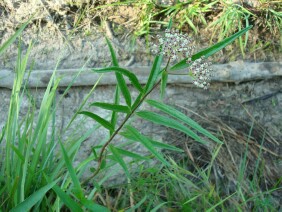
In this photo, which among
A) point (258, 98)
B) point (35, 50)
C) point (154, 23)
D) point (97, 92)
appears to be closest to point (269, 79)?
point (258, 98)

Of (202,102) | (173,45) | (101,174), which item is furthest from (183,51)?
(202,102)

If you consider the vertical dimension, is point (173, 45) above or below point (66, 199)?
above

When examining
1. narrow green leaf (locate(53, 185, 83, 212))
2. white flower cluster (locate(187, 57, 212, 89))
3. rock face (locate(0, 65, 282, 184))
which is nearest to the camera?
white flower cluster (locate(187, 57, 212, 89))

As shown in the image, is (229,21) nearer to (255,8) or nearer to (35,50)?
(255,8)

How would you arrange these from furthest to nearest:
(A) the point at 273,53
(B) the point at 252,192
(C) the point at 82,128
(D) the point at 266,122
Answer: (A) the point at 273,53 < (D) the point at 266,122 < (C) the point at 82,128 < (B) the point at 252,192

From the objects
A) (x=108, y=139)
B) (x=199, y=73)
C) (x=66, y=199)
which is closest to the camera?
(x=199, y=73)

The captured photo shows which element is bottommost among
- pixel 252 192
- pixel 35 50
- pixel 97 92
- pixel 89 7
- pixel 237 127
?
pixel 252 192

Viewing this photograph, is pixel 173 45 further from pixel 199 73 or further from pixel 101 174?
pixel 101 174

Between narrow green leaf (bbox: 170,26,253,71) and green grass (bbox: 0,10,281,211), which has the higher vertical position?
narrow green leaf (bbox: 170,26,253,71)

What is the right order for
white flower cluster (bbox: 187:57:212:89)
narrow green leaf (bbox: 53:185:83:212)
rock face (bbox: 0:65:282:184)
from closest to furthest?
white flower cluster (bbox: 187:57:212:89) → narrow green leaf (bbox: 53:185:83:212) → rock face (bbox: 0:65:282:184)

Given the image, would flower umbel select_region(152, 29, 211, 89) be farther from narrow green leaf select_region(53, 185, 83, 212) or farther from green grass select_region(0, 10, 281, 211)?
narrow green leaf select_region(53, 185, 83, 212)

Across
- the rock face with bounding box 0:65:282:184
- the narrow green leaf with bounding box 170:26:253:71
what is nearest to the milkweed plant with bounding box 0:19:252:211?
the narrow green leaf with bounding box 170:26:253:71
